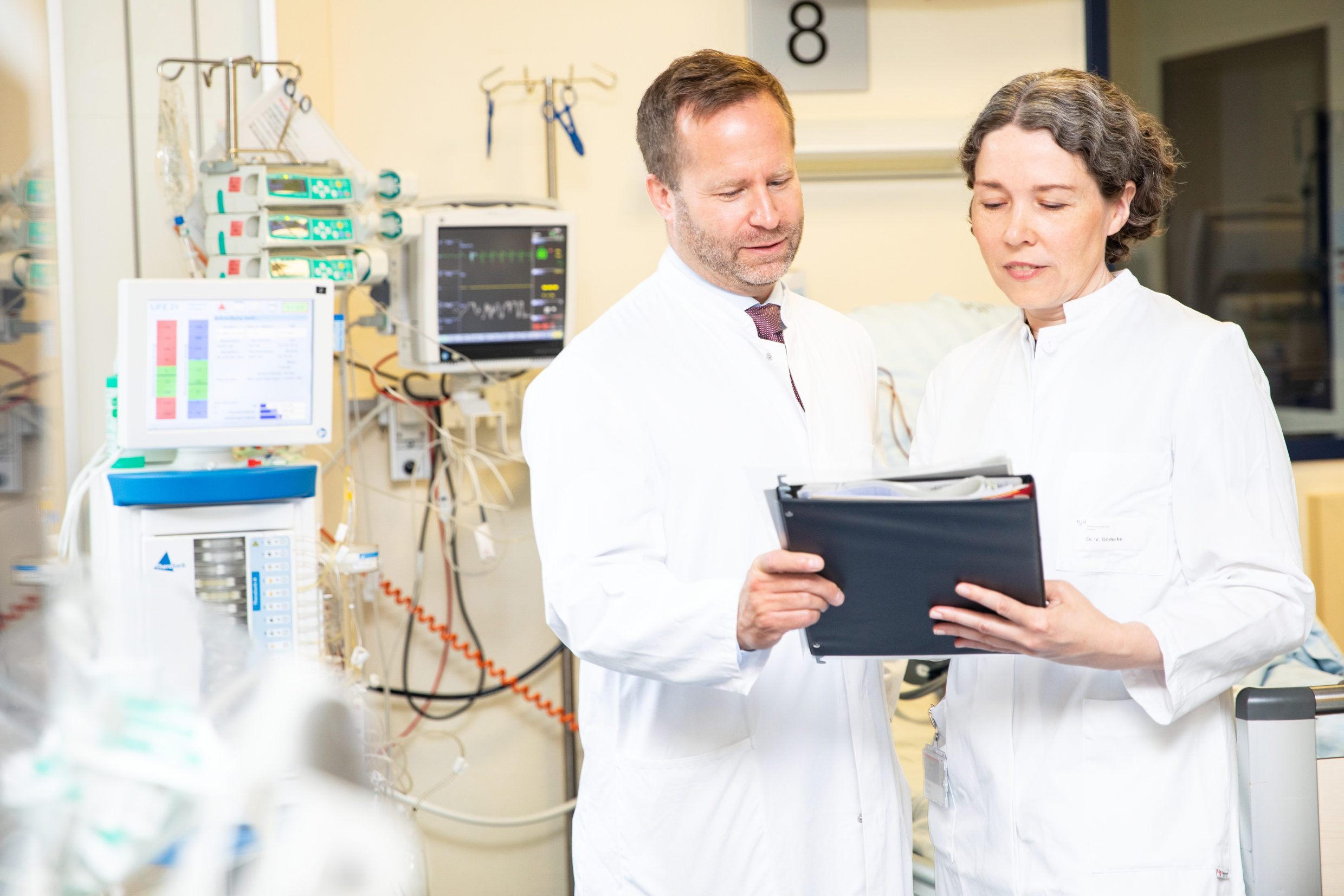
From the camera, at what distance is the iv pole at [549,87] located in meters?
2.74

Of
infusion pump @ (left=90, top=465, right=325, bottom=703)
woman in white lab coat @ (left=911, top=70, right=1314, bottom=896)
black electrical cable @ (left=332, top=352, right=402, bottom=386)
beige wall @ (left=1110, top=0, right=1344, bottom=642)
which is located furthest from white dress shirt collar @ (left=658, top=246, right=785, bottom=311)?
beige wall @ (left=1110, top=0, right=1344, bottom=642)

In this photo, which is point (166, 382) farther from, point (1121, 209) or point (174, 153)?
point (1121, 209)

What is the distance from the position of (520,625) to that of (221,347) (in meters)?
1.28

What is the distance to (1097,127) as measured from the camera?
4.24 ft

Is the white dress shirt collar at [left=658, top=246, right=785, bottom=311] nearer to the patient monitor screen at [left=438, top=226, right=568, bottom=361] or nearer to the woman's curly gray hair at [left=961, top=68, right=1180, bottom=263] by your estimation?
the woman's curly gray hair at [left=961, top=68, right=1180, bottom=263]

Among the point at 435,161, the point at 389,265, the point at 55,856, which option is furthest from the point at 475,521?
the point at 55,856

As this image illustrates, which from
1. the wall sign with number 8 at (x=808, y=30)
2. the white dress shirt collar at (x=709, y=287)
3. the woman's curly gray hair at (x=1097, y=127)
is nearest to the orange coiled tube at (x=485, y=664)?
the white dress shirt collar at (x=709, y=287)

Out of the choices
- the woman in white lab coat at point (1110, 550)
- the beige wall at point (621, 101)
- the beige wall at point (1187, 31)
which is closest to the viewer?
the woman in white lab coat at point (1110, 550)

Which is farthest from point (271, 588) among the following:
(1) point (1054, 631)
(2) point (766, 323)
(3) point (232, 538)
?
(1) point (1054, 631)

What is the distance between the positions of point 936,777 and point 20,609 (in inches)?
41.6

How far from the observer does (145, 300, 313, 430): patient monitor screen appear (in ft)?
5.68

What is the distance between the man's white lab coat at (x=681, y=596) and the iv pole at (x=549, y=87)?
133 cm

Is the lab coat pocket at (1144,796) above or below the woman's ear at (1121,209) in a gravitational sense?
below

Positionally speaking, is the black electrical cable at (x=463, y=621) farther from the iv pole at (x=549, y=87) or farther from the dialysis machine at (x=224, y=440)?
the dialysis machine at (x=224, y=440)
